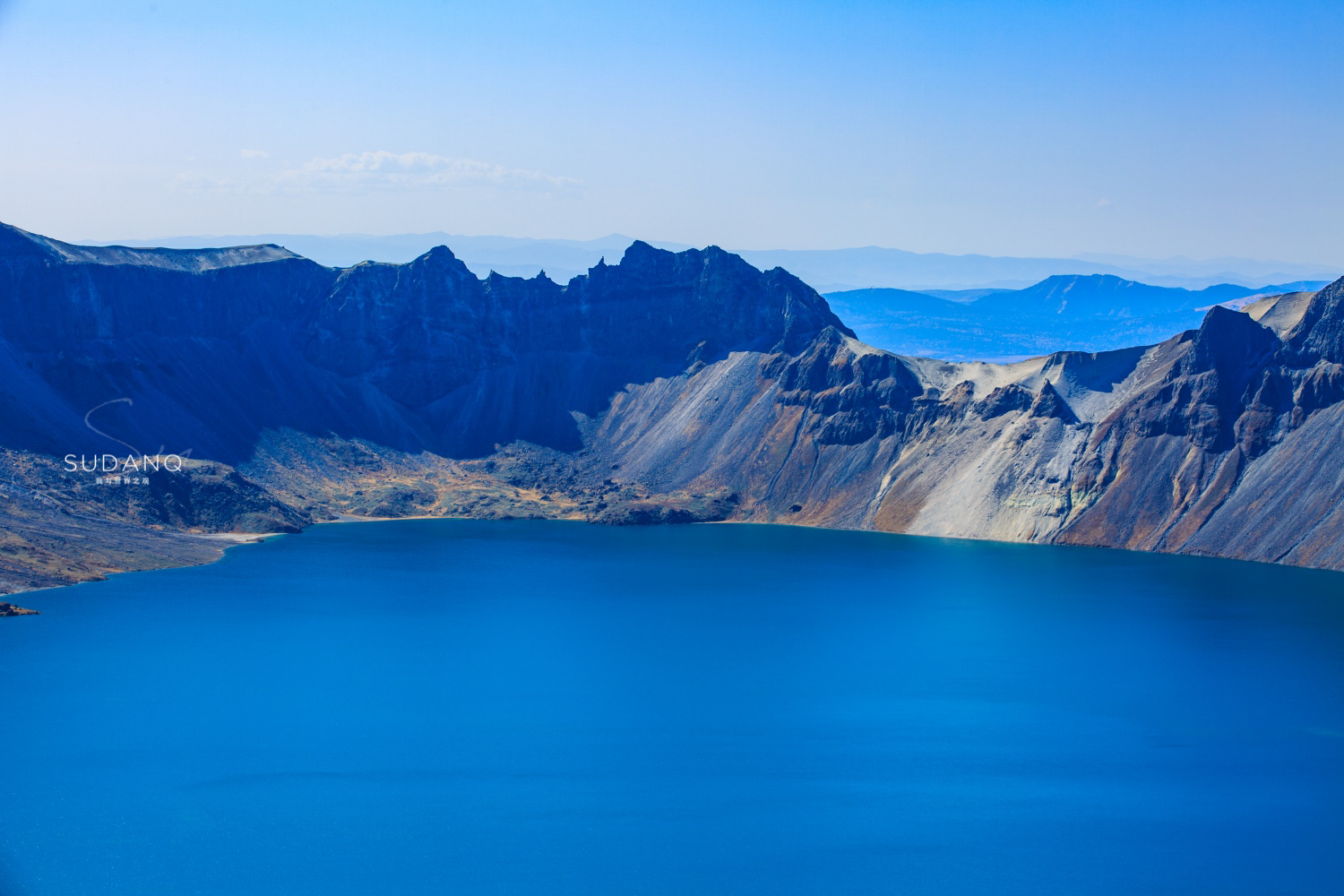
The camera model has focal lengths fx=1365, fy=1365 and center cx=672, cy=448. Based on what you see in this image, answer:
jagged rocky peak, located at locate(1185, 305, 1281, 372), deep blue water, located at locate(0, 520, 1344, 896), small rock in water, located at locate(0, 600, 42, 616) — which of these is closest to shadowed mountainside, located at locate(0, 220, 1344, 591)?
jagged rocky peak, located at locate(1185, 305, 1281, 372)

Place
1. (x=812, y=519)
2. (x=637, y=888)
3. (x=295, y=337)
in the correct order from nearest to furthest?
(x=637, y=888) → (x=812, y=519) → (x=295, y=337)

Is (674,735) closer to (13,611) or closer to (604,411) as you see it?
(13,611)

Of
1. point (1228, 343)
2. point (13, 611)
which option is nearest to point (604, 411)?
point (1228, 343)

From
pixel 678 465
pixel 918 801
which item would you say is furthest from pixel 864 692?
pixel 678 465

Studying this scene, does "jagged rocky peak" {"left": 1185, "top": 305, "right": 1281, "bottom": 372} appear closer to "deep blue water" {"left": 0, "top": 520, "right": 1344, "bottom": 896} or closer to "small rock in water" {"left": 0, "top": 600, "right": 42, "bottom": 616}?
"deep blue water" {"left": 0, "top": 520, "right": 1344, "bottom": 896}

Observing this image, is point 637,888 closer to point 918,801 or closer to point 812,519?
point 918,801

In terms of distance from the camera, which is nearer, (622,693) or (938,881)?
(938,881)
